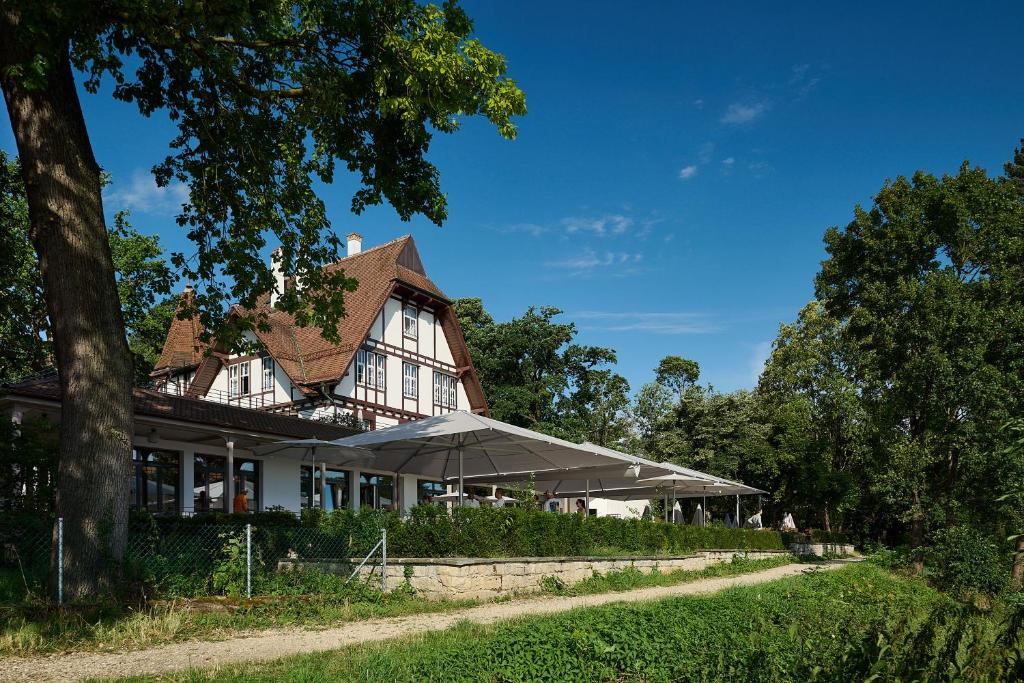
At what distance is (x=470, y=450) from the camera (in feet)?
61.0

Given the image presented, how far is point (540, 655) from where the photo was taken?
730 cm

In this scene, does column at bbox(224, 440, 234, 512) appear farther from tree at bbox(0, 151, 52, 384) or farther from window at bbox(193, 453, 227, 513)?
tree at bbox(0, 151, 52, 384)

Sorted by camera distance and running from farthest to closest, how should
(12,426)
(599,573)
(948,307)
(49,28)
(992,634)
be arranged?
(948,307) < (599,573) < (12,426) < (49,28) < (992,634)

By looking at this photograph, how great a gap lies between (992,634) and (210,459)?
2091 cm

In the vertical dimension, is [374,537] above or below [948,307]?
below

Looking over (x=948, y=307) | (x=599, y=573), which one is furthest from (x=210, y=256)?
(x=948, y=307)

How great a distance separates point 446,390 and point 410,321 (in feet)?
11.9

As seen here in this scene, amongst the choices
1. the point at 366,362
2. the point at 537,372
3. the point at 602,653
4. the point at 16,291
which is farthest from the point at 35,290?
the point at 537,372

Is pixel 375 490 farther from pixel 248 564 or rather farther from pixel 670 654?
pixel 670 654

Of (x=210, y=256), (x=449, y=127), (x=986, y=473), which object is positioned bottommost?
(x=986, y=473)

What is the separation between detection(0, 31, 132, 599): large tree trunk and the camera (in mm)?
10766

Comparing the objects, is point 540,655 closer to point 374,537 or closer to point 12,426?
point 374,537

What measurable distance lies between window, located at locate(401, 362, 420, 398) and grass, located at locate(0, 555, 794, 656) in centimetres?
2287

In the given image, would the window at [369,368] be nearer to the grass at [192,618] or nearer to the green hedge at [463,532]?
the green hedge at [463,532]
